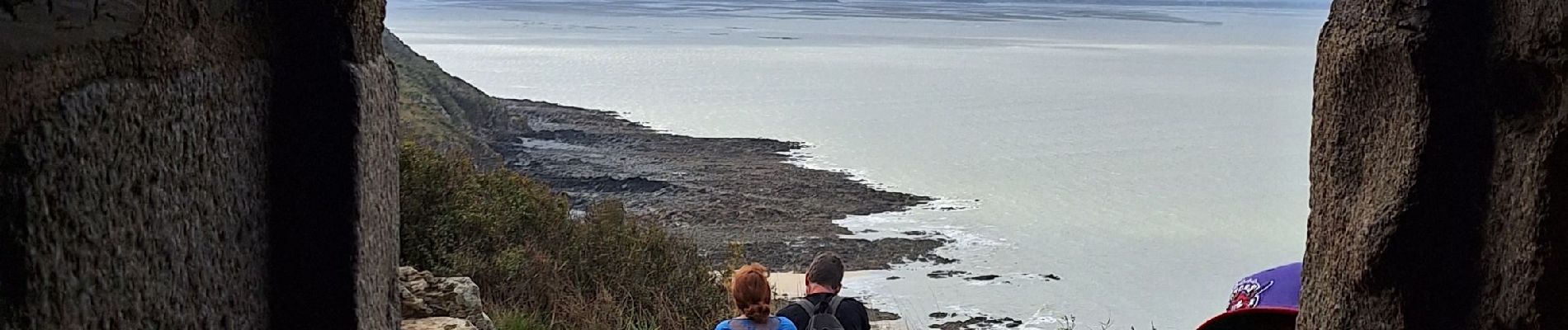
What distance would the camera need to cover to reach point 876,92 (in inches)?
2409

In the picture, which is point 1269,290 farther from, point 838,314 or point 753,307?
point 838,314

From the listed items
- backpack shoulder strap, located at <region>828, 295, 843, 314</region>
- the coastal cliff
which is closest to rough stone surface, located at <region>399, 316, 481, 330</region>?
backpack shoulder strap, located at <region>828, 295, 843, 314</region>

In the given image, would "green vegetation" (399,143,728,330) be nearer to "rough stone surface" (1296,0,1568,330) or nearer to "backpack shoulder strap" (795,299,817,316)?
"backpack shoulder strap" (795,299,817,316)

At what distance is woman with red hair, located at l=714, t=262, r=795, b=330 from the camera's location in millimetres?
5129

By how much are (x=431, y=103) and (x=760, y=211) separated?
30.6ft

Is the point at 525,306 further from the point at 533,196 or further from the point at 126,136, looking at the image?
the point at 126,136

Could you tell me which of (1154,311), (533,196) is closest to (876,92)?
(1154,311)

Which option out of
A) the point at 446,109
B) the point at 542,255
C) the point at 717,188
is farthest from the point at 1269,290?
the point at 446,109

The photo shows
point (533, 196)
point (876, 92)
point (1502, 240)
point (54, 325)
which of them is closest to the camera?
point (54, 325)

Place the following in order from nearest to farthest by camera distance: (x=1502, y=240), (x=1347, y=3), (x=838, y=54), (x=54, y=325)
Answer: (x=54, y=325)
(x=1502, y=240)
(x=1347, y=3)
(x=838, y=54)

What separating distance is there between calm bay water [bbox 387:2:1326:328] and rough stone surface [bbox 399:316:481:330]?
11963 millimetres

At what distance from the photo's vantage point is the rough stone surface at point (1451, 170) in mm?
2121

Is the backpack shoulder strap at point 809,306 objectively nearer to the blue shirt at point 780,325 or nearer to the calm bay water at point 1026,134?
the blue shirt at point 780,325

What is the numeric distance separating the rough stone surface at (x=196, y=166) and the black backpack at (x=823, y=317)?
352 cm
